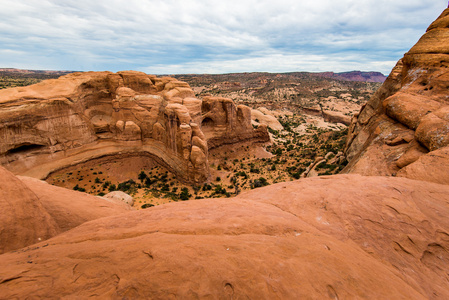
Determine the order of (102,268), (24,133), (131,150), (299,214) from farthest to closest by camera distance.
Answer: (131,150) < (24,133) < (299,214) < (102,268)

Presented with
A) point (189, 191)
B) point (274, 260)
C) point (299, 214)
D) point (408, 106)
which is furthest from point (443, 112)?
point (189, 191)

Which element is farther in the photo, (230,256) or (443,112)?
(443,112)

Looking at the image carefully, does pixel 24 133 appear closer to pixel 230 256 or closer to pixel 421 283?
pixel 230 256

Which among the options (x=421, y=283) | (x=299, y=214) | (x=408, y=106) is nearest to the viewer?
(x=421, y=283)

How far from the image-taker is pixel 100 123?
29.0 m

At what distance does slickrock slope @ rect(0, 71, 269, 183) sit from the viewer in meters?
22.5

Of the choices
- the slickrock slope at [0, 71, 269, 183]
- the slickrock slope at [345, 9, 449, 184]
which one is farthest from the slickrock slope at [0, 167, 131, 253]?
the slickrock slope at [0, 71, 269, 183]

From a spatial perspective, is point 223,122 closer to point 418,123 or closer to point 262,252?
point 418,123

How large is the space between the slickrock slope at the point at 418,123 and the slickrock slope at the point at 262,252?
6.87 feet

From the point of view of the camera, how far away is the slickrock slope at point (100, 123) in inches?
885

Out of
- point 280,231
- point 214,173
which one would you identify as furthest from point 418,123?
point 214,173

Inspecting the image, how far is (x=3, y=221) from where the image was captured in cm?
571

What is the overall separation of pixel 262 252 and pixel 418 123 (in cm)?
1389

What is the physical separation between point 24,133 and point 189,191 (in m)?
19.1
